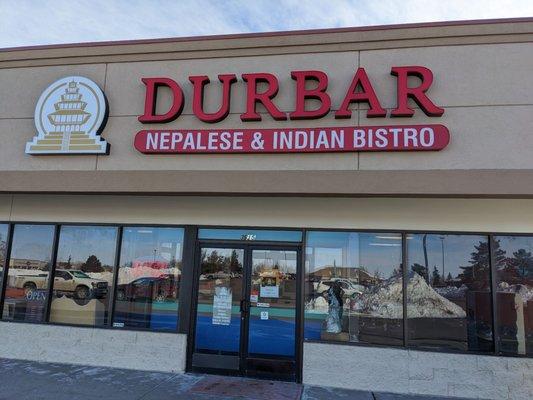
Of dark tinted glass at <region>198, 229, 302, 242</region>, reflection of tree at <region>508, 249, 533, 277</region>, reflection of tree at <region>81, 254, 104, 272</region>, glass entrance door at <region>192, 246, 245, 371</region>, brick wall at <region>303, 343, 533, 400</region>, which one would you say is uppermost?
dark tinted glass at <region>198, 229, 302, 242</region>

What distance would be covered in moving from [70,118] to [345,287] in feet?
19.6

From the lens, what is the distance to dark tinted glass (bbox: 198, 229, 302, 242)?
8.59m

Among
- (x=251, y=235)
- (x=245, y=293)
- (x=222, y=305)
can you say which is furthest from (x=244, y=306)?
(x=251, y=235)

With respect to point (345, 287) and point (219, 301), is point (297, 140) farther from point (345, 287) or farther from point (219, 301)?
point (219, 301)

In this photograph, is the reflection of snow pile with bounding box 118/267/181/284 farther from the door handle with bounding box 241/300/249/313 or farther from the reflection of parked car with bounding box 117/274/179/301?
the door handle with bounding box 241/300/249/313

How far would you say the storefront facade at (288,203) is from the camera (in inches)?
295

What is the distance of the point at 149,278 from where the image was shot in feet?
29.8

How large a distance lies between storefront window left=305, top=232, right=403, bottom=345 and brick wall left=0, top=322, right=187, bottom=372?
2.57m

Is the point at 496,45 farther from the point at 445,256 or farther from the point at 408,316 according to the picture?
the point at 408,316

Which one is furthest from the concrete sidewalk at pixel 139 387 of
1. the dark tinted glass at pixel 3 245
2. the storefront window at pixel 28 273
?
the dark tinted glass at pixel 3 245

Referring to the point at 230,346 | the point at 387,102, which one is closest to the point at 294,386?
the point at 230,346

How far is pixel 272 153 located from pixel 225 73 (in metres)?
1.78

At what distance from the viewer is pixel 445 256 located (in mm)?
8180

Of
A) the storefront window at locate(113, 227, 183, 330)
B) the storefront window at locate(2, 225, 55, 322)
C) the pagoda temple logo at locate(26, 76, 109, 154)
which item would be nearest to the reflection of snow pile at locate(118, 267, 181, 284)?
the storefront window at locate(113, 227, 183, 330)
